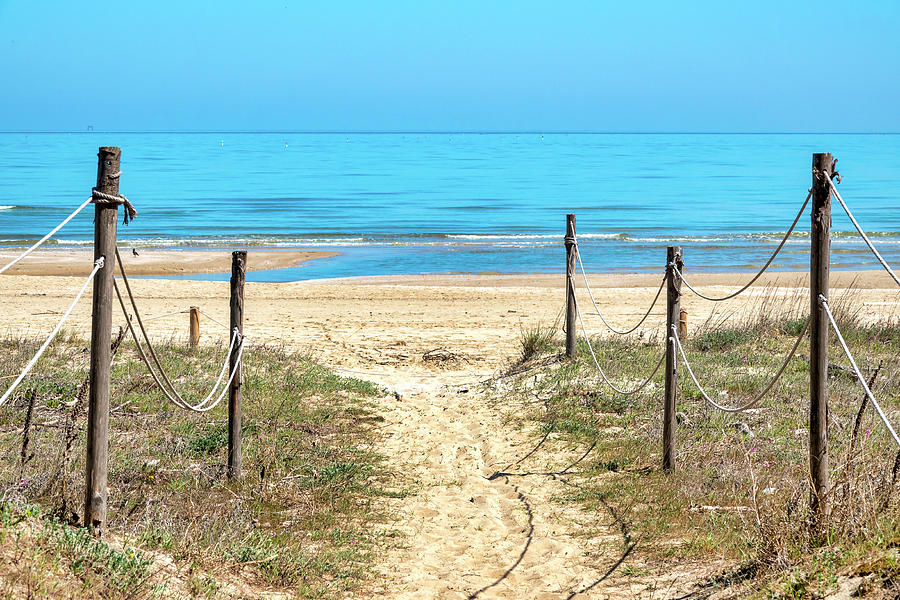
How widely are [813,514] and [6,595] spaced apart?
386cm

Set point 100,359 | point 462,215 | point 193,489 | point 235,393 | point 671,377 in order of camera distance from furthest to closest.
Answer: point 462,215 → point 671,377 → point 235,393 → point 193,489 → point 100,359

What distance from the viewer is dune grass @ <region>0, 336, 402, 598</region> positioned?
4.05m

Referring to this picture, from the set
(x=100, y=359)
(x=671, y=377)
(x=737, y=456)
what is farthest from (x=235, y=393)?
(x=737, y=456)

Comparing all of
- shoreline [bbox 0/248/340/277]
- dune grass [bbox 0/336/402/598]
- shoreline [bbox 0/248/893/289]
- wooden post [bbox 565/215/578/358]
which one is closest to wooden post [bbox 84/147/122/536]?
dune grass [bbox 0/336/402/598]

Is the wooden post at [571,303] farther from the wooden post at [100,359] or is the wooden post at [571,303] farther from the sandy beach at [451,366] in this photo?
the wooden post at [100,359]

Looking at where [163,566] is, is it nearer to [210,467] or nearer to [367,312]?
[210,467]

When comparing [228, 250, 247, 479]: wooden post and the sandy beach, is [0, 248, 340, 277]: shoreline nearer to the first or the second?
the sandy beach

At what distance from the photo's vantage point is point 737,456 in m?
6.66

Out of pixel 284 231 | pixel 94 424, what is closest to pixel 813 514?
pixel 94 424

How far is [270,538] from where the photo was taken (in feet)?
17.1

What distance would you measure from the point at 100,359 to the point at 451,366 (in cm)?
742

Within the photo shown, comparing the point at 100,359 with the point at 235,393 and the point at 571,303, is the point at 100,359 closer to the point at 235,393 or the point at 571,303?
the point at 235,393

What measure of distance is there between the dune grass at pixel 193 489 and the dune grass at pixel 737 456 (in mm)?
1821

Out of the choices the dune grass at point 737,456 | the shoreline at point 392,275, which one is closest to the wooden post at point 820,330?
the dune grass at point 737,456
